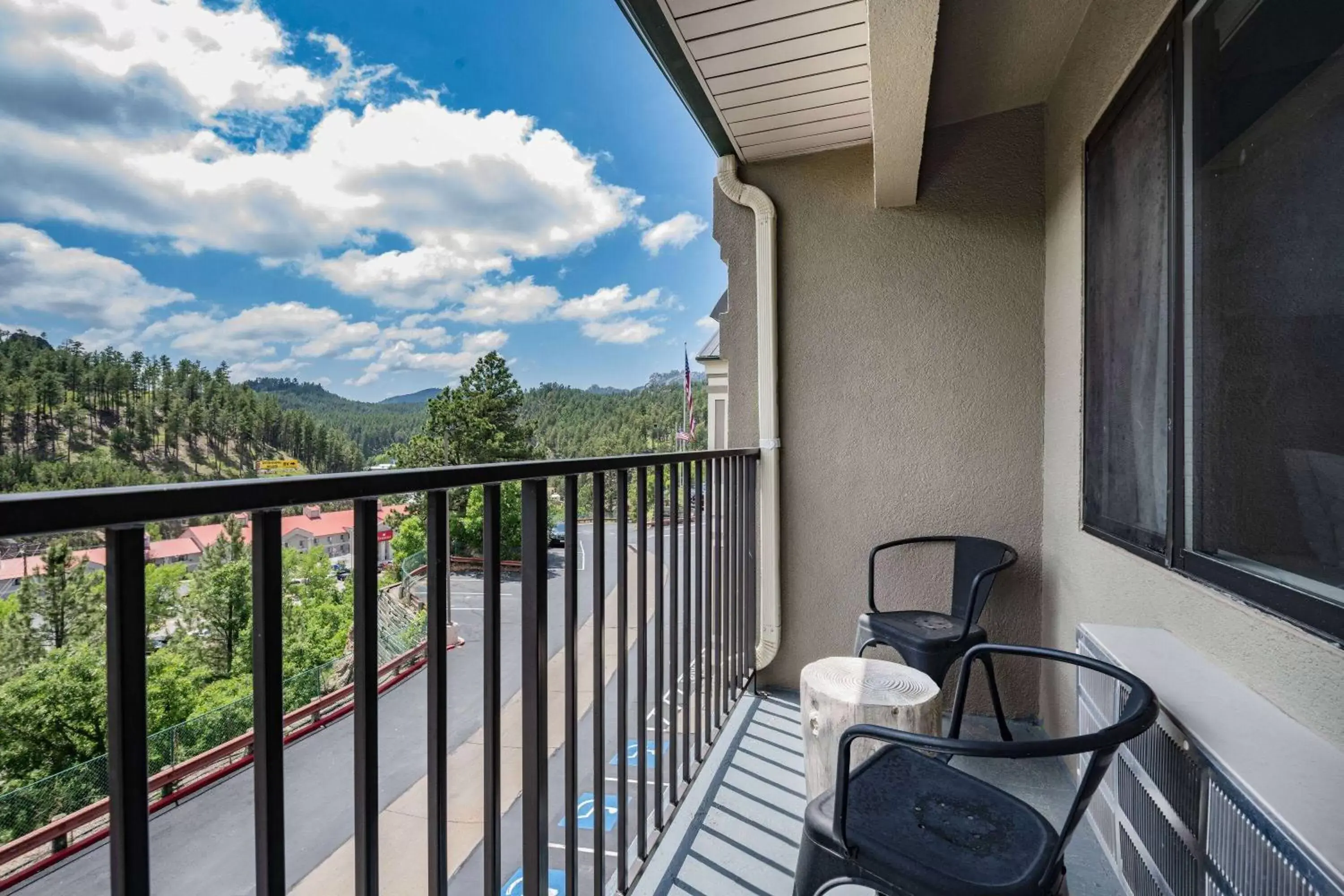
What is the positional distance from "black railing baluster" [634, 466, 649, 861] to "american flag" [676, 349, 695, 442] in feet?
40.1

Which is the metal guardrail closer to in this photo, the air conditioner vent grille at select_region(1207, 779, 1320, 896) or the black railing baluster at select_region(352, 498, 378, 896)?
the black railing baluster at select_region(352, 498, 378, 896)

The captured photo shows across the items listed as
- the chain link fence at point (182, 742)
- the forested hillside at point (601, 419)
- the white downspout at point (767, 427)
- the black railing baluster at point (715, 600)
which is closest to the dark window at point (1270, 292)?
the black railing baluster at point (715, 600)

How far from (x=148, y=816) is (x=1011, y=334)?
2986 millimetres

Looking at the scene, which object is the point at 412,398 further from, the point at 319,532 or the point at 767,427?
the point at 319,532

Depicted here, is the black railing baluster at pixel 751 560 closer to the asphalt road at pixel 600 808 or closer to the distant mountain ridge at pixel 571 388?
the asphalt road at pixel 600 808

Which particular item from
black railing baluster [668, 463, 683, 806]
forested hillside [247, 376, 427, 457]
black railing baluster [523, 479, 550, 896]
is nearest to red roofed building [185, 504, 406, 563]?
black railing baluster [523, 479, 550, 896]

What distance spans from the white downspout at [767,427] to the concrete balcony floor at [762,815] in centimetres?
42

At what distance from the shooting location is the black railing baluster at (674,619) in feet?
6.15

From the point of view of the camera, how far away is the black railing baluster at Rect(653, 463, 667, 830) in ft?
5.78

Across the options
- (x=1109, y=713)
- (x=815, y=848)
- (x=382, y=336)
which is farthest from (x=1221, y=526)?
(x=382, y=336)

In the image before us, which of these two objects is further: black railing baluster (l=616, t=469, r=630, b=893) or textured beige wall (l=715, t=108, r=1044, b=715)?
textured beige wall (l=715, t=108, r=1044, b=715)

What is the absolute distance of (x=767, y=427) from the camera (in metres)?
2.92

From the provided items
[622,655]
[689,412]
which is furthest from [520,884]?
[689,412]

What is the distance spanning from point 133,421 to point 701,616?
58.0ft
